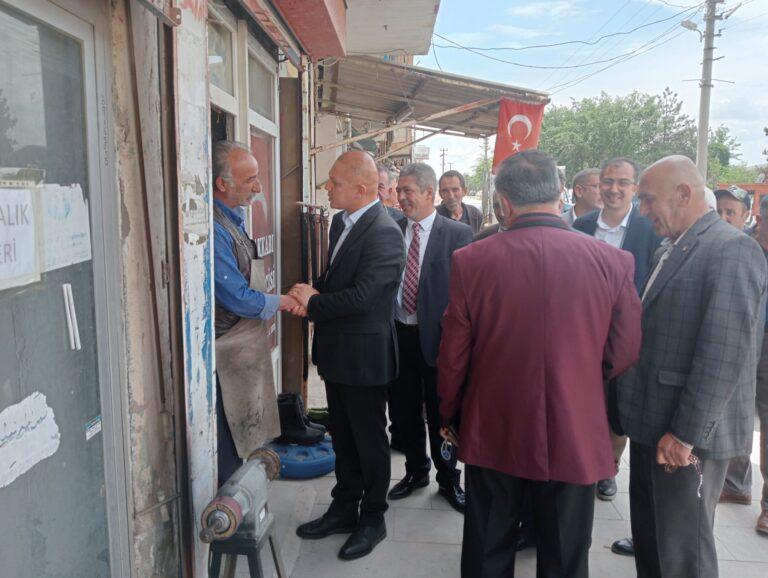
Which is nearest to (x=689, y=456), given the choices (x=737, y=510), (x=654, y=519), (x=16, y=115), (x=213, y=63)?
(x=654, y=519)

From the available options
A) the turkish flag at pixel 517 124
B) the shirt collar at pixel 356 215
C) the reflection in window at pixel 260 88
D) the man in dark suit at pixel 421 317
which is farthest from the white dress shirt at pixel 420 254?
the turkish flag at pixel 517 124

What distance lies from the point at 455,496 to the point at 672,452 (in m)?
1.52

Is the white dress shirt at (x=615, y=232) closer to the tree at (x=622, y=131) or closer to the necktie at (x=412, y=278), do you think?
the necktie at (x=412, y=278)

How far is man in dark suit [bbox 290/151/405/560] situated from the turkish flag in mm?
3805

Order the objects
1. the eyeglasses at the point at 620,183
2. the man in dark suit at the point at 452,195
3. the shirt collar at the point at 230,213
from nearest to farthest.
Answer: the shirt collar at the point at 230,213
the eyeglasses at the point at 620,183
the man in dark suit at the point at 452,195

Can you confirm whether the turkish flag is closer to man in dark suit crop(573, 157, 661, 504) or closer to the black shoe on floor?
man in dark suit crop(573, 157, 661, 504)

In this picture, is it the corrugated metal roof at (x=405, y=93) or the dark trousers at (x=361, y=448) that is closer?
the dark trousers at (x=361, y=448)

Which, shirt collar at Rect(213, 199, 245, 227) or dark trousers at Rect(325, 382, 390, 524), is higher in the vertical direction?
shirt collar at Rect(213, 199, 245, 227)

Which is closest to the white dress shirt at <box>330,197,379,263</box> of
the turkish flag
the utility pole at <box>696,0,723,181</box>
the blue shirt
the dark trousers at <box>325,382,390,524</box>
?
the blue shirt

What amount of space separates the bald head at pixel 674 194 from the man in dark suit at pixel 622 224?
122 centimetres

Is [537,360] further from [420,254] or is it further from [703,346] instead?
[420,254]

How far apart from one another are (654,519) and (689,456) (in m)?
0.40

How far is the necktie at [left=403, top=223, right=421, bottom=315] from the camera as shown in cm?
326

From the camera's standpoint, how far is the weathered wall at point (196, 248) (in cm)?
183
